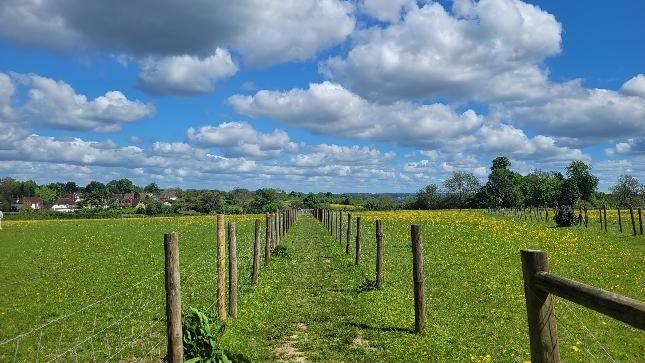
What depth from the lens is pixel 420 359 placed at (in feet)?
26.7

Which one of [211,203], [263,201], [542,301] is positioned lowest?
[542,301]

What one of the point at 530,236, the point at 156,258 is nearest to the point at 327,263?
the point at 156,258

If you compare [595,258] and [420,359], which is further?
[595,258]

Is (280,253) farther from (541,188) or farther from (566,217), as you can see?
(541,188)

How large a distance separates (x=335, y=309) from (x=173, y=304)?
565 cm

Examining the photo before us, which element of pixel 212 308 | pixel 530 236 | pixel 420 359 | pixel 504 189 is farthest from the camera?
pixel 504 189

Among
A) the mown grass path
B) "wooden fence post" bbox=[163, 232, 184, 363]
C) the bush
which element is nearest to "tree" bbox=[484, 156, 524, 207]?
the bush

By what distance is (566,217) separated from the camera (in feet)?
140

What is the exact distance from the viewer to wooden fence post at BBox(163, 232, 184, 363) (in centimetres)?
659

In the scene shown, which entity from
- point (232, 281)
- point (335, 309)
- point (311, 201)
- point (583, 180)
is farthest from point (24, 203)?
point (335, 309)

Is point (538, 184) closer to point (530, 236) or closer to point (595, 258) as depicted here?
point (530, 236)

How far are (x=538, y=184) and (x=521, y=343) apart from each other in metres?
151

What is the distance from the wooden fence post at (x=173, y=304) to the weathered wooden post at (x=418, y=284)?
4.64m

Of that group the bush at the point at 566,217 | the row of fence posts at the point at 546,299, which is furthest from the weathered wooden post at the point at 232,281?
the bush at the point at 566,217
